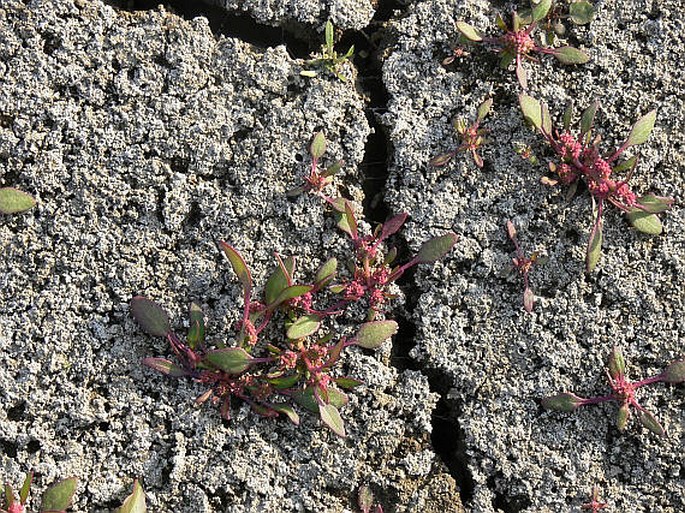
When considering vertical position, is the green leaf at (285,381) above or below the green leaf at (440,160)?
below

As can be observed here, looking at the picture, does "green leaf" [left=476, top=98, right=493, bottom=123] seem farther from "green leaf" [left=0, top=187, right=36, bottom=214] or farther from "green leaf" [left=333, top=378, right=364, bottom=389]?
"green leaf" [left=0, top=187, right=36, bottom=214]

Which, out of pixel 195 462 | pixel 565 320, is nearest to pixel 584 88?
pixel 565 320

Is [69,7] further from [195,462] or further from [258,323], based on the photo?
[195,462]

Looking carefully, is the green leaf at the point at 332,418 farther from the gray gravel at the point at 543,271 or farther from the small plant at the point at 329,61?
the small plant at the point at 329,61

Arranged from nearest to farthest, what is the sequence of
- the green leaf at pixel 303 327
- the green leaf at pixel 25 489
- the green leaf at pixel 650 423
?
the green leaf at pixel 25 489 < the green leaf at pixel 303 327 < the green leaf at pixel 650 423

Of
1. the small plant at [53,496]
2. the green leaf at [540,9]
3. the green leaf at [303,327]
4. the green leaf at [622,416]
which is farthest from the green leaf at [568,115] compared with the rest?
the small plant at [53,496]

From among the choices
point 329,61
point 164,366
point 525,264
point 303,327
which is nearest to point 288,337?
point 303,327
